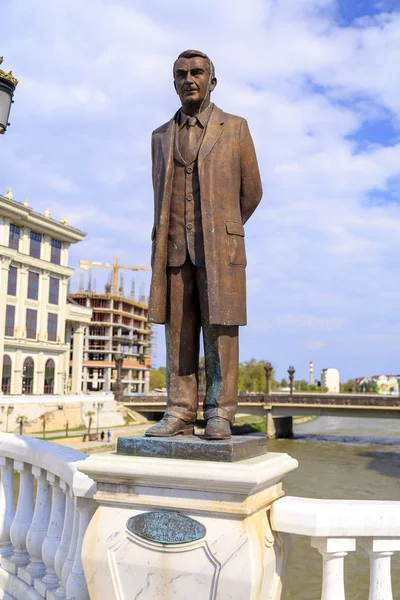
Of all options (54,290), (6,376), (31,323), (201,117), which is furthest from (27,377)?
(201,117)

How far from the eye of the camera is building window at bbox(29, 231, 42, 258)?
54031 millimetres

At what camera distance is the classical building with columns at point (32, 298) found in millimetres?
49719

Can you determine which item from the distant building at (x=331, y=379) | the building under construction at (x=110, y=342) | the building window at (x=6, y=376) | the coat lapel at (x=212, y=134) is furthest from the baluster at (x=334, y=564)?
the distant building at (x=331, y=379)

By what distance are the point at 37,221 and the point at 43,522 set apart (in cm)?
5172

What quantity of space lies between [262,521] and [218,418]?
0.71 m

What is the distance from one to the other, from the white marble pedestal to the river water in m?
8.23

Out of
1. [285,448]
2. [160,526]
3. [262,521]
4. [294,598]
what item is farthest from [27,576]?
[285,448]

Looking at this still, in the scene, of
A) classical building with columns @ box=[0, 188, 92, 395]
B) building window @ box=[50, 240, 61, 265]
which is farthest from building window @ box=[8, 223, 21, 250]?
building window @ box=[50, 240, 61, 265]

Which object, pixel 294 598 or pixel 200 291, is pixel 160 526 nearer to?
pixel 200 291

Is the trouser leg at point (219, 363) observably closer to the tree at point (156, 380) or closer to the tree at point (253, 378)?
the tree at point (253, 378)

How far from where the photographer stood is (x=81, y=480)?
3371mm

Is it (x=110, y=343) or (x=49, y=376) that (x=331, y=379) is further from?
(x=49, y=376)

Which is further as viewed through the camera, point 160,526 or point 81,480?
point 81,480

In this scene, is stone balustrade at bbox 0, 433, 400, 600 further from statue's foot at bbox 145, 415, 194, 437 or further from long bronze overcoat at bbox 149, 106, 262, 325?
long bronze overcoat at bbox 149, 106, 262, 325
